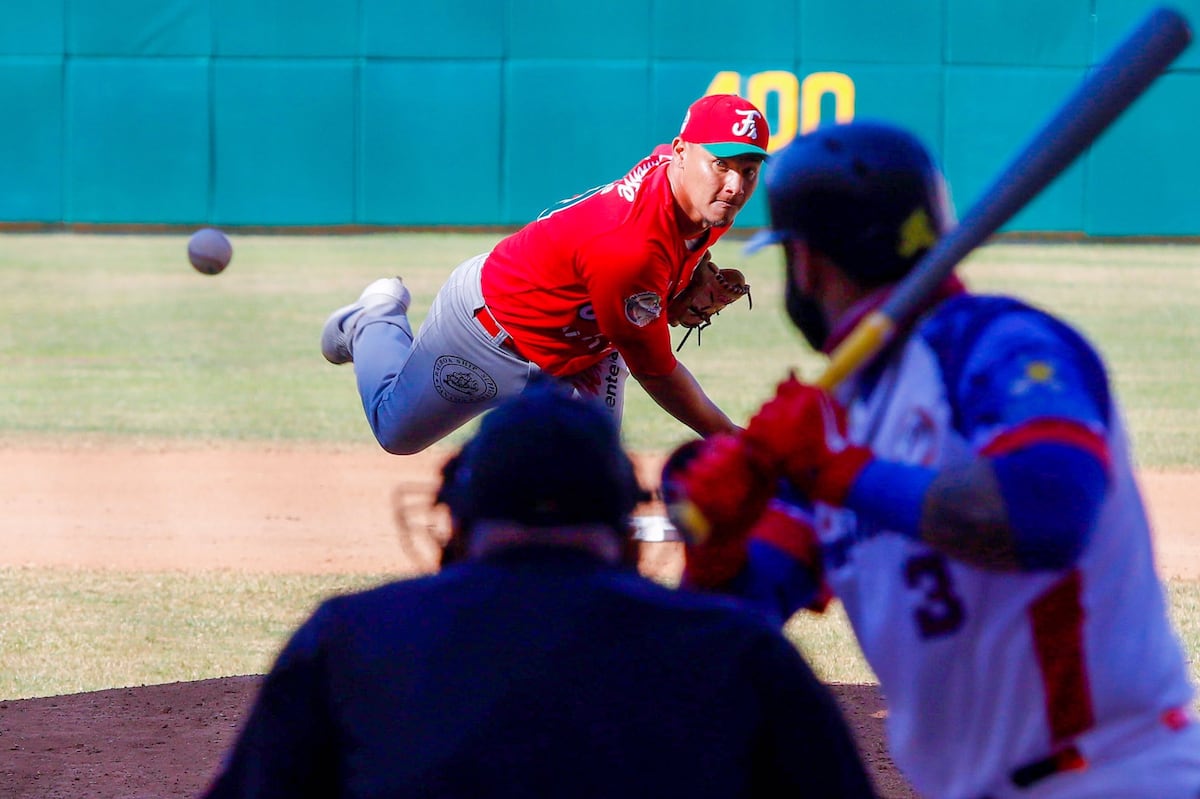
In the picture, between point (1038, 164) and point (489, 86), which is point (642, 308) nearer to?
point (1038, 164)

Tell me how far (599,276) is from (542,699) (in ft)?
10.8

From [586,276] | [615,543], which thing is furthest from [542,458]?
[586,276]

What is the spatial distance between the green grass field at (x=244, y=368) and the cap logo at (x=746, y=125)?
6.14 ft

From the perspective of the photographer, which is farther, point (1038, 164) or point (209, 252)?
point (209, 252)

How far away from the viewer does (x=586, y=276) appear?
5062 millimetres

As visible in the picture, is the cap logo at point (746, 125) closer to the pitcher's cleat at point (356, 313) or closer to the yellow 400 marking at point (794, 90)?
the pitcher's cleat at point (356, 313)

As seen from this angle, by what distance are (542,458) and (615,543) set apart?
0.15 m

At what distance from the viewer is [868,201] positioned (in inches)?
82.4

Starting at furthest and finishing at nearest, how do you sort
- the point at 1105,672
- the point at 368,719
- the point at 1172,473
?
the point at 1172,473 < the point at 1105,672 < the point at 368,719

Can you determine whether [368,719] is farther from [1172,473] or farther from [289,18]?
[289,18]

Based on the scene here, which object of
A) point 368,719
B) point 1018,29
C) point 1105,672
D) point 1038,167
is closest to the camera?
point 368,719

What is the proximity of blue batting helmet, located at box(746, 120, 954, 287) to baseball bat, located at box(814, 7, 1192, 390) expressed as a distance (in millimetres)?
37

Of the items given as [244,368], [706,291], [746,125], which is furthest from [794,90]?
[746,125]

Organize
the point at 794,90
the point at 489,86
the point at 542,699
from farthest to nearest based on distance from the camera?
the point at 794,90 < the point at 489,86 < the point at 542,699
